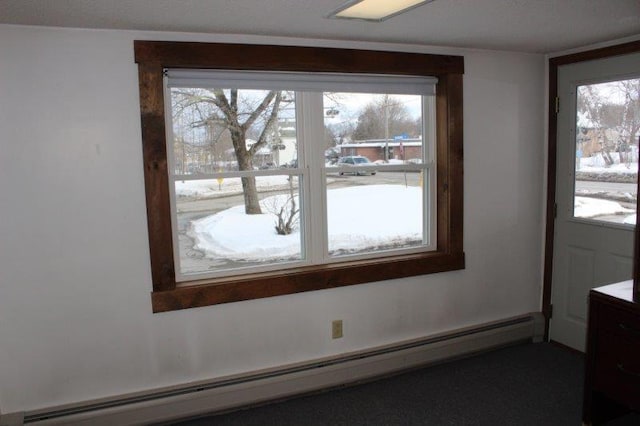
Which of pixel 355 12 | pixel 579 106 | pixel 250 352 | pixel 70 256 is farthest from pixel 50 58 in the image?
pixel 579 106

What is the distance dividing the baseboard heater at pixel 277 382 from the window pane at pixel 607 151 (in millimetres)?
994

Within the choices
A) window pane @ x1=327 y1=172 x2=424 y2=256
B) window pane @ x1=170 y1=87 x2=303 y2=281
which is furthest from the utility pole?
window pane @ x1=170 y1=87 x2=303 y2=281

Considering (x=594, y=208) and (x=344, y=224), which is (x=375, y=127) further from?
(x=594, y=208)

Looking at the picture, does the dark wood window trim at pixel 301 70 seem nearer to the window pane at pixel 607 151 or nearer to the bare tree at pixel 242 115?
the bare tree at pixel 242 115

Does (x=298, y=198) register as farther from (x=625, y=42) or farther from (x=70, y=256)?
(x=625, y=42)

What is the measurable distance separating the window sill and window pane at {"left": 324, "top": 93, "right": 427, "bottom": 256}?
6.1 inches

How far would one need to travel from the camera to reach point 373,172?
10.8 feet

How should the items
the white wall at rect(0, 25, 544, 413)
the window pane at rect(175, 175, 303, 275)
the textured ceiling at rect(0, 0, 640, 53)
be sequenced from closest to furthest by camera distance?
the textured ceiling at rect(0, 0, 640, 53) < the white wall at rect(0, 25, 544, 413) < the window pane at rect(175, 175, 303, 275)

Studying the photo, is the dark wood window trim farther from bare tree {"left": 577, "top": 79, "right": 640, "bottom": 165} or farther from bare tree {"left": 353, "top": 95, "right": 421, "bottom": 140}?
bare tree {"left": 577, "top": 79, "right": 640, "bottom": 165}

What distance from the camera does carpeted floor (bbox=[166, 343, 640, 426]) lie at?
2.79m

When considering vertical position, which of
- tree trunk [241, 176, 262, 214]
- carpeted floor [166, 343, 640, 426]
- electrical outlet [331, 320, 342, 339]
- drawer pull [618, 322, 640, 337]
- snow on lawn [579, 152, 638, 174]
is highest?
snow on lawn [579, 152, 638, 174]

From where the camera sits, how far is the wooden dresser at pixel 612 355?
234 cm

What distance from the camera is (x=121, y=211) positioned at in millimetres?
2668

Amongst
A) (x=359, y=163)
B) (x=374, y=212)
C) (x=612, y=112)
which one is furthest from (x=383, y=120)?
(x=612, y=112)
